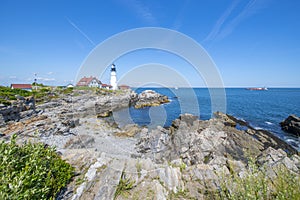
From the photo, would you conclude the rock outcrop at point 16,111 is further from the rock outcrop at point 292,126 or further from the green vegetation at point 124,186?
the rock outcrop at point 292,126

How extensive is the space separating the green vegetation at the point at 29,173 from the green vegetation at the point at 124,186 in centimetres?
134

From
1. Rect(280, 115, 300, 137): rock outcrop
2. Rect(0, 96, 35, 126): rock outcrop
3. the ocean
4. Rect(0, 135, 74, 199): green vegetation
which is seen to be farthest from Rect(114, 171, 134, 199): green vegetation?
Rect(280, 115, 300, 137): rock outcrop

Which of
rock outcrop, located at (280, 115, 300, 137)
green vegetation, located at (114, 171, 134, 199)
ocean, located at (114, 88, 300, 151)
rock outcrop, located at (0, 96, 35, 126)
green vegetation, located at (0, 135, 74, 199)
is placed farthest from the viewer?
ocean, located at (114, 88, 300, 151)

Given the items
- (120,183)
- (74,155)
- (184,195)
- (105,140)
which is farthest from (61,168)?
(105,140)

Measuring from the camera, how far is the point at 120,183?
390cm

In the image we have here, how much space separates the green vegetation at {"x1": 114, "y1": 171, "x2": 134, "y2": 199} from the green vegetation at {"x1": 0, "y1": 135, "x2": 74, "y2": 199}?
1.34 meters

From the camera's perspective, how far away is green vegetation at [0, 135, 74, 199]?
2055 millimetres

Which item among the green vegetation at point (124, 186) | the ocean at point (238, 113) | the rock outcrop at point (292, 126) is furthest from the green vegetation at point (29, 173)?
the rock outcrop at point (292, 126)

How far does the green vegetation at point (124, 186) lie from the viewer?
3.67 meters

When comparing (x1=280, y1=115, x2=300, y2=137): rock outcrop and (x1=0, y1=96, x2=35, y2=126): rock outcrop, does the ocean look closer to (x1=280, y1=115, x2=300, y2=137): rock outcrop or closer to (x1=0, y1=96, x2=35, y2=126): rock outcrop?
(x1=280, y1=115, x2=300, y2=137): rock outcrop

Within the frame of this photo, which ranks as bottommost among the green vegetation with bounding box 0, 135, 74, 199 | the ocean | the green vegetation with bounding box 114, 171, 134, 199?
the ocean

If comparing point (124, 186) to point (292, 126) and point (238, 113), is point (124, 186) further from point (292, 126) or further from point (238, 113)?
point (238, 113)

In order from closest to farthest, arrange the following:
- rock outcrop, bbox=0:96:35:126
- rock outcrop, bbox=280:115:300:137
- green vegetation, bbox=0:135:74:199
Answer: green vegetation, bbox=0:135:74:199, rock outcrop, bbox=0:96:35:126, rock outcrop, bbox=280:115:300:137

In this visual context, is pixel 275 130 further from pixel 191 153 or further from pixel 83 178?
pixel 83 178
